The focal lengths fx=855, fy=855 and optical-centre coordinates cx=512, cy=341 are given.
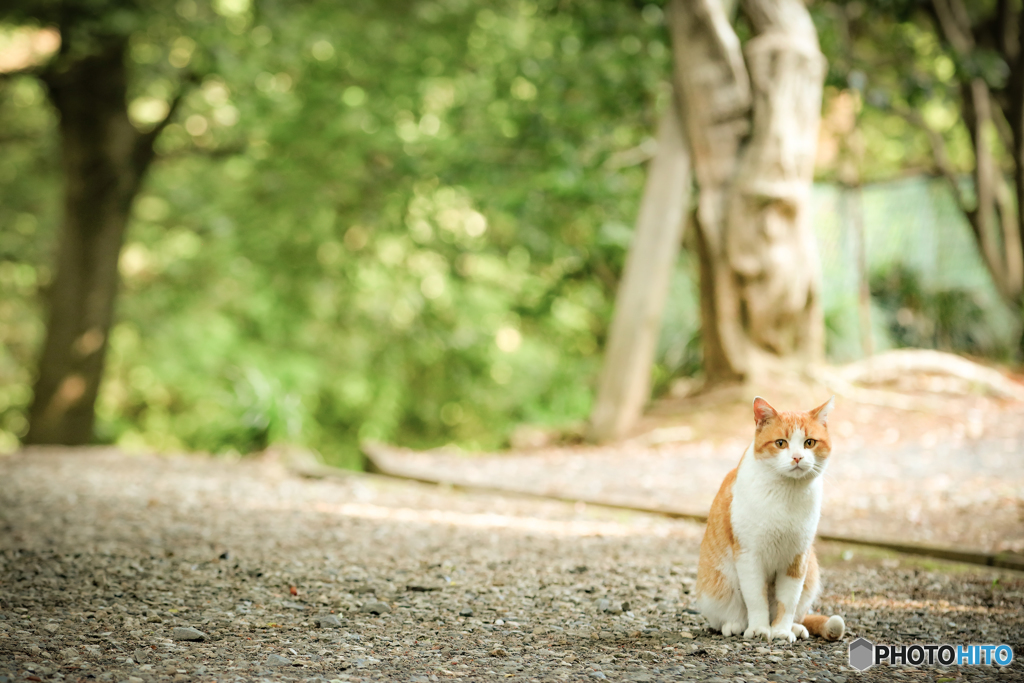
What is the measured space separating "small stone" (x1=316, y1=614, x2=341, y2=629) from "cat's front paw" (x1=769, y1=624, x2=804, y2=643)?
1.44 m

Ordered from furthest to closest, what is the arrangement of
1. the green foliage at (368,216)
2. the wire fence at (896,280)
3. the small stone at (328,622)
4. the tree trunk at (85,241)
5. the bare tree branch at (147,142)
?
the bare tree branch at (147,142) → the tree trunk at (85,241) → the green foliage at (368,216) → the wire fence at (896,280) → the small stone at (328,622)

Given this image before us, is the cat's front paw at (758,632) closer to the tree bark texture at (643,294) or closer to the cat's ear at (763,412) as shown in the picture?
the cat's ear at (763,412)

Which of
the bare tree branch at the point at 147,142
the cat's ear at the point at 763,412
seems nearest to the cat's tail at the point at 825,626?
the cat's ear at the point at 763,412

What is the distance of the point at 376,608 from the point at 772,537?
146 cm

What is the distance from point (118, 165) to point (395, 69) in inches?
136

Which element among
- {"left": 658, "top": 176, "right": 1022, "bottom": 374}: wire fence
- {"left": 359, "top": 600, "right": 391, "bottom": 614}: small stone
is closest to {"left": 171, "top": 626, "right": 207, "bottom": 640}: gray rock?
{"left": 359, "top": 600, "right": 391, "bottom": 614}: small stone

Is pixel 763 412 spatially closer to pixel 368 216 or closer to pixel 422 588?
pixel 422 588

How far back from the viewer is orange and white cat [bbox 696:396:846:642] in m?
2.63

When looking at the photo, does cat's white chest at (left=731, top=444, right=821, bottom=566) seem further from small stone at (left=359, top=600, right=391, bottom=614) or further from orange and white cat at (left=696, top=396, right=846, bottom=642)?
small stone at (left=359, top=600, right=391, bottom=614)

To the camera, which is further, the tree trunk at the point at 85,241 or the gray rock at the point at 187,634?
the tree trunk at the point at 85,241

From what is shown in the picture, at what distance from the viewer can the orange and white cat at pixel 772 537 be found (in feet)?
8.62

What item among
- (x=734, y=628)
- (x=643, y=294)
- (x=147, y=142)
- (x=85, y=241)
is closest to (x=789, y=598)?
(x=734, y=628)

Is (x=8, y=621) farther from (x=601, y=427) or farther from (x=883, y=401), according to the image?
(x=883, y=401)

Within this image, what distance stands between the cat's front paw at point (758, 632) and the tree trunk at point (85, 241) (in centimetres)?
906
